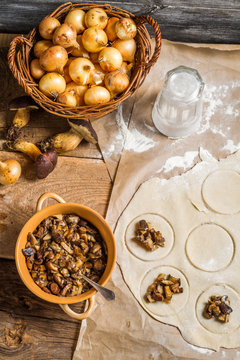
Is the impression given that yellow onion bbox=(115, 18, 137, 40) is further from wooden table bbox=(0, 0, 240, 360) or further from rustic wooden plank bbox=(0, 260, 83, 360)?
rustic wooden plank bbox=(0, 260, 83, 360)

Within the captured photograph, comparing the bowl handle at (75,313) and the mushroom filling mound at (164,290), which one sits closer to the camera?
the bowl handle at (75,313)

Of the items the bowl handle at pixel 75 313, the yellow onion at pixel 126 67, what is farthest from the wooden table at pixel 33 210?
the yellow onion at pixel 126 67

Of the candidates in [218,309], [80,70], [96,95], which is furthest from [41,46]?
[218,309]

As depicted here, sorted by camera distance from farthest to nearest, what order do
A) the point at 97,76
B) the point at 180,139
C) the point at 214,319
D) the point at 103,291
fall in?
the point at 180,139
the point at 97,76
the point at 214,319
the point at 103,291

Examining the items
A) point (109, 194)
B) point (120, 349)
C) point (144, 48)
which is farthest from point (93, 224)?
point (144, 48)

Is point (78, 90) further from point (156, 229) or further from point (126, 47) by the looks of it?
point (156, 229)

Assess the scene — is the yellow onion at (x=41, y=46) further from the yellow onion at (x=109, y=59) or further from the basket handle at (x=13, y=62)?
the yellow onion at (x=109, y=59)
